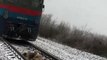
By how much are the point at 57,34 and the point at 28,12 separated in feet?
45.7

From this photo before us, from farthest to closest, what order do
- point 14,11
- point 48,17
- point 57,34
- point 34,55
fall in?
point 48,17
point 57,34
point 14,11
point 34,55

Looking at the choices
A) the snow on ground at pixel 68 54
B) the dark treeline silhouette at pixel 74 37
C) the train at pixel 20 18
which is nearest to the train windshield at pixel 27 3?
the train at pixel 20 18

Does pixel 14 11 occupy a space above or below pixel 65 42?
above

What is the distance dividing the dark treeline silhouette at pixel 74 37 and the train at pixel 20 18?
634cm

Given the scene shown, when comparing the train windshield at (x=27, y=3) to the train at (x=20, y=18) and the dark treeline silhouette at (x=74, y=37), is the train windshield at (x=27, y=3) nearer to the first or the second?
the train at (x=20, y=18)

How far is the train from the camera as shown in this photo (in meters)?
17.3

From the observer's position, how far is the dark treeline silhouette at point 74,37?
23.2 m

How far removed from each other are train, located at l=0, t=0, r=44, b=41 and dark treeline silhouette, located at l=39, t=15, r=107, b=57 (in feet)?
20.8

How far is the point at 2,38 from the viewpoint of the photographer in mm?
17891

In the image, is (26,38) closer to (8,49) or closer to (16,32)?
(16,32)

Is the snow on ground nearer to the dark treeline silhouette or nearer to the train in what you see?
the train

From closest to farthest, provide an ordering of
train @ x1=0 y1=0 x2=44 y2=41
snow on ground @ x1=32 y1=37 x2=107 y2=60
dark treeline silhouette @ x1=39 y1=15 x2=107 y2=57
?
snow on ground @ x1=32 y1=37 x2=107 y2=60, train @ x1=0 y1=0 x2=44 y2=41, dark treeline silhouette @ x1=39 y1=15 x2=107 y2=57

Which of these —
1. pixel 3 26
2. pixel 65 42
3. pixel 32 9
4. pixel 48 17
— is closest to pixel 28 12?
pixel 32 9

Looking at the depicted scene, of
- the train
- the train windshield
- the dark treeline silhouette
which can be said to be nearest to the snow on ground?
the train
